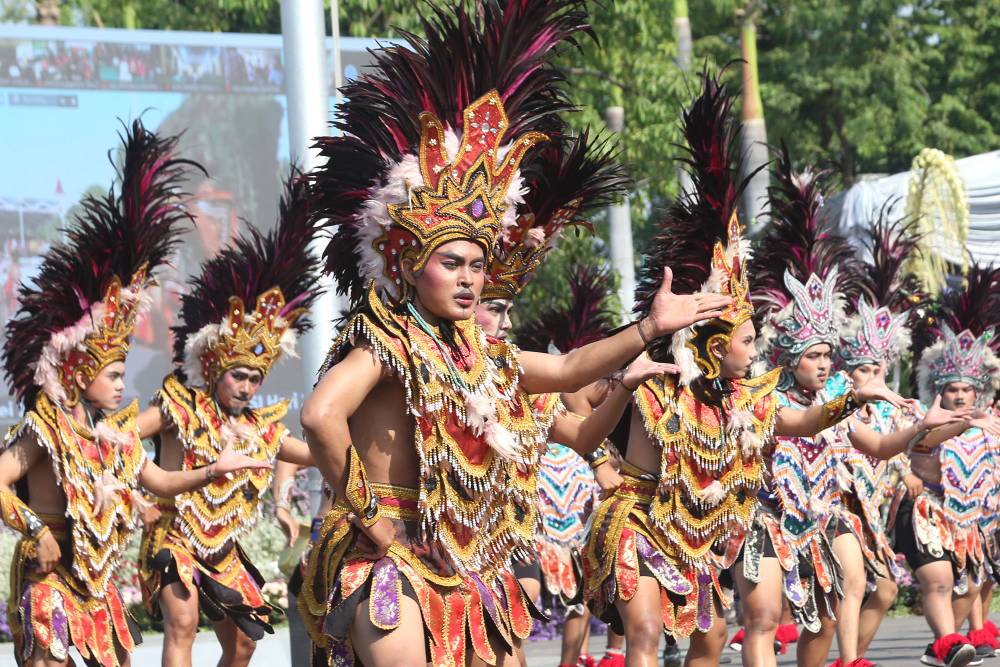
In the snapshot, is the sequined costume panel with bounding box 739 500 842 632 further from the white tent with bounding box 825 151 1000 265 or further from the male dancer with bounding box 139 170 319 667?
the white tent with bounding box 825 151 1000 265

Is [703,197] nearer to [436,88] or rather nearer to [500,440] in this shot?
[436,88]

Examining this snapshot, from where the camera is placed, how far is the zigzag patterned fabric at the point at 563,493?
10703 mm

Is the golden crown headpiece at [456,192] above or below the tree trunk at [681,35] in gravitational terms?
below

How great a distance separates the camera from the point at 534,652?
43.6ft

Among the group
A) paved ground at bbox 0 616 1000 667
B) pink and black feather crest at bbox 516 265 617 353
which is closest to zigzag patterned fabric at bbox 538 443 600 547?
pink and black feather crest at bbox 516 265 617 353

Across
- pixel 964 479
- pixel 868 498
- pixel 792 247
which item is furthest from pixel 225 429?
pixel 964 479

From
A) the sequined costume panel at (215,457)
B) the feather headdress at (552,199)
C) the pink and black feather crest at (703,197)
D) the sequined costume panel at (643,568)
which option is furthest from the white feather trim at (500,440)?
the sequined costume panel at (215,457)

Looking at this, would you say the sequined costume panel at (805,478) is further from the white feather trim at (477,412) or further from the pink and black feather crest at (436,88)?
the white feather trim at (477,412)

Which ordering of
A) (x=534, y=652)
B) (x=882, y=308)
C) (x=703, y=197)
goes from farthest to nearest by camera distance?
(x=534, y=652), (x=882, y=308), (x=703, y=197)

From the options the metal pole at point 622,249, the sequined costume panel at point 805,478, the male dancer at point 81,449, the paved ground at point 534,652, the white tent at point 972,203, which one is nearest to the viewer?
the male dancer at point 81,449

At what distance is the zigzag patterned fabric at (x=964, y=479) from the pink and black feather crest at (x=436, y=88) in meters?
5.89

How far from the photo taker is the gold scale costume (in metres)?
7.87

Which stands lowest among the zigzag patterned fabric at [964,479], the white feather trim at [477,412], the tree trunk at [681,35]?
the zigzag patterned fabric at [964,479]

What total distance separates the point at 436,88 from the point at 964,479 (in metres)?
6.37
